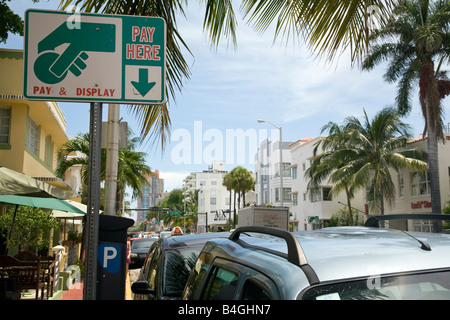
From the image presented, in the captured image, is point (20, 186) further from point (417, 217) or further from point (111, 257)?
point (417, 217)

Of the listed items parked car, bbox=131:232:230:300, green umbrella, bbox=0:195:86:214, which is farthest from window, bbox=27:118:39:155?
parked car, bbox=131:232:230:300

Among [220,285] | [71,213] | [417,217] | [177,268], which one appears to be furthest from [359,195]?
[220,285]

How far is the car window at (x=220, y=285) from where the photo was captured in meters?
2.59

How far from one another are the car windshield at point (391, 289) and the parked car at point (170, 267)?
350cm

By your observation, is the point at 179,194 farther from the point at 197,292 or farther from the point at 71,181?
the point at 197,292

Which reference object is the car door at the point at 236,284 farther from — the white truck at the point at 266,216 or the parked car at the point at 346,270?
the white truck at the point at 266,216

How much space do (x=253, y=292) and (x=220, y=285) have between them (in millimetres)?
593

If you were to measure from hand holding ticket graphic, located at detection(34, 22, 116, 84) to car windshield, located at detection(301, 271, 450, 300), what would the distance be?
2189 millimetres

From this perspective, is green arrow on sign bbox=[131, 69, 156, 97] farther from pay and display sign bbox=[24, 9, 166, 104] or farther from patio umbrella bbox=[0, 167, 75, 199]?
patio umbrella bbox=[0, 167, 75, 199]

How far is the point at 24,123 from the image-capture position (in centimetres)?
1795

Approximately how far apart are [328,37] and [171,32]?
189cm

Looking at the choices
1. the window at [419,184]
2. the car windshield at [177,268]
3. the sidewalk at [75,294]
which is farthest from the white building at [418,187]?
the car windshield at [177,268]
